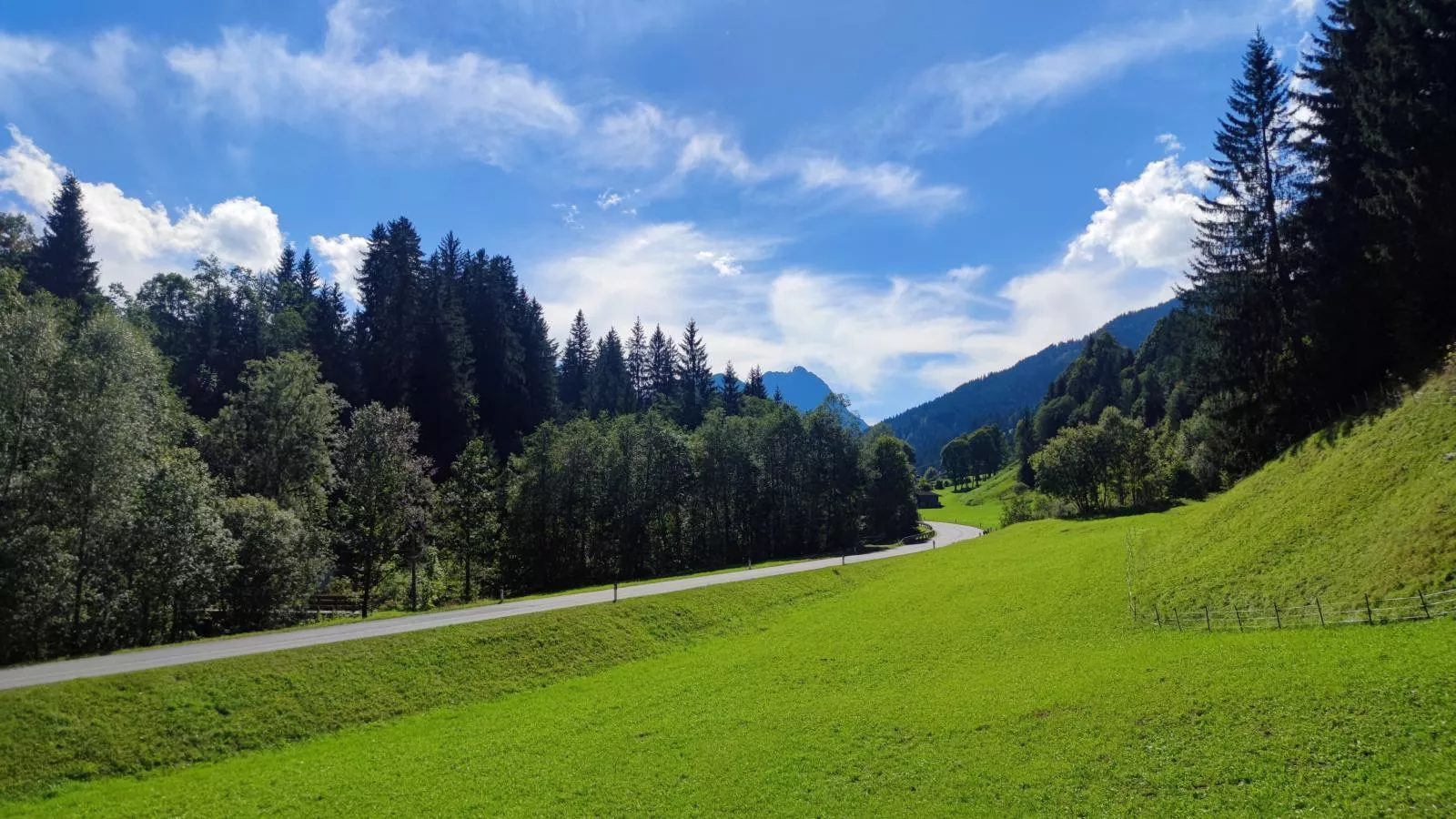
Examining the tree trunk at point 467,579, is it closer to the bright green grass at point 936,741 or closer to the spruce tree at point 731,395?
the bright green grass at point 936,741

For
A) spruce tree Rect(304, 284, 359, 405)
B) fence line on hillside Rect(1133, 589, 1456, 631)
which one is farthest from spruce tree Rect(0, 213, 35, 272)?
fence line on hillside Rect(1133, 589, 1456, 631)

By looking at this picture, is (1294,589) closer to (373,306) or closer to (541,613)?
(541,613)

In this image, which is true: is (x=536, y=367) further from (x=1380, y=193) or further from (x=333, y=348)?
(x=1380, y=193)

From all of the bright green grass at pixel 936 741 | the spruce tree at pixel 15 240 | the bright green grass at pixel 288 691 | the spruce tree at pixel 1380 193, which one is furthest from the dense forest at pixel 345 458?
the spruce tree at pixel 1380 193

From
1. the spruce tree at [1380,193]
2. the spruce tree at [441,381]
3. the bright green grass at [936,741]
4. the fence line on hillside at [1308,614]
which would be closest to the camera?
the bright green grass at [936,741]

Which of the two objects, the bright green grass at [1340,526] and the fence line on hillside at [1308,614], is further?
the bright green grass at [1340,526]

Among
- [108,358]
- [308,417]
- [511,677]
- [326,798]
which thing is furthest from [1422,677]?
[308,417]

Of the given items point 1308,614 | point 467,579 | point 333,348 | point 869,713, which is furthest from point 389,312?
point 1308,614

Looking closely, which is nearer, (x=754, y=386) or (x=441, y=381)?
(x=441, y=381)

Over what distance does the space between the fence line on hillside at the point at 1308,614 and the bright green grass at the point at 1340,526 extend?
1.71ft

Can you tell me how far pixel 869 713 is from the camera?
20.8 m

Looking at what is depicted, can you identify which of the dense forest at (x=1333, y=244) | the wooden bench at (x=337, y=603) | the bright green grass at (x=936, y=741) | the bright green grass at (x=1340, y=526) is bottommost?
the bright green grass at (x=936, y=741)

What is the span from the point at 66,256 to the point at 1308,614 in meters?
108

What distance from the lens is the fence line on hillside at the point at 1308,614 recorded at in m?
18.9
